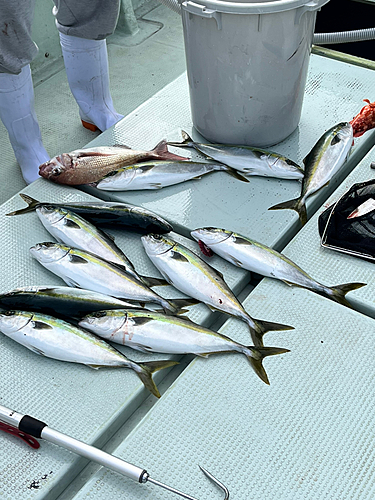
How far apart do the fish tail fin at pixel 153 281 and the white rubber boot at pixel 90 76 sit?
4.80ft

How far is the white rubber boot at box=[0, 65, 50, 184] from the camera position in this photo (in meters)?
2.18

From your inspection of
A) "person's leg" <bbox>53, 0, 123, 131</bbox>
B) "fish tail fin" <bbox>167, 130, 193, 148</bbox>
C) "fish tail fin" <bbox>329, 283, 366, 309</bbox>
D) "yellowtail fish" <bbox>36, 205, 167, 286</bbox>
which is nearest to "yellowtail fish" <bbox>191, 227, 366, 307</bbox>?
"fish tail fin" <bbox>329, 283, 366, 309</bbox>

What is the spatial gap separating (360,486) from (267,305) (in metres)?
0.57

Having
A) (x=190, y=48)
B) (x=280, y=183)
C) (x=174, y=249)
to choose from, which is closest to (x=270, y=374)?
(x=174, y=249)

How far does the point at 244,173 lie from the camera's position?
1999 mm

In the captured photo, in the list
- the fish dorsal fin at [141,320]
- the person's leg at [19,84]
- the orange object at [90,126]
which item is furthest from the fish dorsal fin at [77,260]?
the orange object at [90,126]

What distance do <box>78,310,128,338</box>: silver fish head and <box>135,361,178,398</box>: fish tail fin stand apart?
5.2 inches

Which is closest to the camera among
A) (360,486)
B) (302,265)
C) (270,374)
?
(360,486)

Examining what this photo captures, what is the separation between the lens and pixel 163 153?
2064 mm

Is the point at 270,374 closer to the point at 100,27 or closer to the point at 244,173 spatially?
the point at 244,173

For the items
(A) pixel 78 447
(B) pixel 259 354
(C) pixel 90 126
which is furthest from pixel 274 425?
(C) pixel 90 126

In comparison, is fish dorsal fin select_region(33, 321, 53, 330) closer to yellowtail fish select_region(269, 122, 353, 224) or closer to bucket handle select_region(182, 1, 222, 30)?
yellowtail fish select_region(269, 122, 353, 224)

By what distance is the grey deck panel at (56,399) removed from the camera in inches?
46.5

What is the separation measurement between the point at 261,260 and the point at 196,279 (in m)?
0.24
